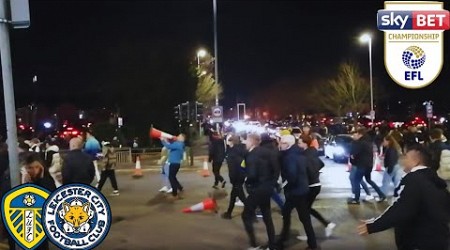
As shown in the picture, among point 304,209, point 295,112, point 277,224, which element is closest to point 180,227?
point 277,224

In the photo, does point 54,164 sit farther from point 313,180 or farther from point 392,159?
point 392,159

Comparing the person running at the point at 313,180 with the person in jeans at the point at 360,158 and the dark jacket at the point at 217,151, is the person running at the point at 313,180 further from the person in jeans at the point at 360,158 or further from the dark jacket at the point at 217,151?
the dark jacket at the point at 217,151

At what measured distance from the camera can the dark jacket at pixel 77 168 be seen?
9617 millimetres

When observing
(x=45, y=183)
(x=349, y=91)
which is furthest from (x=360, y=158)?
(x=349, y=91)

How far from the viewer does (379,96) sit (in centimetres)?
6731

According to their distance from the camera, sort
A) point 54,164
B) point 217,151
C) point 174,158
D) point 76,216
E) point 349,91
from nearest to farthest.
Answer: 1. point 76,216
2. point 54,164
3. point 174,158
4. point 217,151
5. point 349,91

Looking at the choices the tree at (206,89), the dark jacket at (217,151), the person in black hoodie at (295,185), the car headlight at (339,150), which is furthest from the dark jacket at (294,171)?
the tree at (206,89)

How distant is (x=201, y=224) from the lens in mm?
11609

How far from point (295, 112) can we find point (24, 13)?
89.0 m

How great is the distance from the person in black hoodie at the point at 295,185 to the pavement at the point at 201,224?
42 cm

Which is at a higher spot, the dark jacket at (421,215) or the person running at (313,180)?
the dark jacket at (421,215)

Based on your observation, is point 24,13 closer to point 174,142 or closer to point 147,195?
point 174,142

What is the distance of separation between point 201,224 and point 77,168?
2.93 m

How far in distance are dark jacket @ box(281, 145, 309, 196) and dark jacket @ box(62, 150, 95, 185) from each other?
300 centimetres
